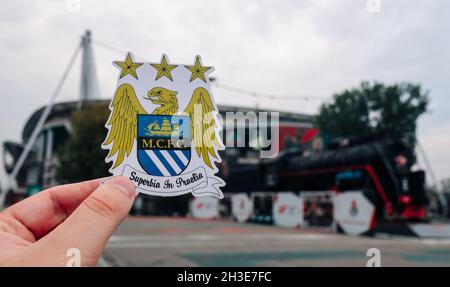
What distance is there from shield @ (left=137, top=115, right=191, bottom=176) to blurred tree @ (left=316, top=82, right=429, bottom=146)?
22865 millimetres

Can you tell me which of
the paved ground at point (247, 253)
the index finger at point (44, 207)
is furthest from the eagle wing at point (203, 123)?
the paved ground at point (247, 253)

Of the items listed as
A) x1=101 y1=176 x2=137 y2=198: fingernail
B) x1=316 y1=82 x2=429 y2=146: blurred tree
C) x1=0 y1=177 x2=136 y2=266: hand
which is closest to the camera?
x1=0 y1=177 x2=136 y2=266: hand

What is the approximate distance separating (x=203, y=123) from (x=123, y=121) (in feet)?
1.25

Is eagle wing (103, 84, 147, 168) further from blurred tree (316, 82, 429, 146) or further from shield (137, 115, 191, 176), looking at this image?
blurred tree (316, 82, 429, 146)

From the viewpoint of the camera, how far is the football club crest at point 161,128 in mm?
1866

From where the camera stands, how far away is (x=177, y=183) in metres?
1.89

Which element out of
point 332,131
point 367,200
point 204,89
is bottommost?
point 367,200

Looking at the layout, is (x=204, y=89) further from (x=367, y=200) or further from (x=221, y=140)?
(x=367, y=200)

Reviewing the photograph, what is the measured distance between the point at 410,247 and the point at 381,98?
46.4 feet

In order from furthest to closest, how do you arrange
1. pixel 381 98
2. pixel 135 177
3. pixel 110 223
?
pixel 381 98 < pixel 135 177 < pixel 110 223

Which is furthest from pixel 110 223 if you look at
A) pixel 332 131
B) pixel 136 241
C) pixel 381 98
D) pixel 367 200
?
pixel 332 131

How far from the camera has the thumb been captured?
62.3 inches

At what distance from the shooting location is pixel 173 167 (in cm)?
188

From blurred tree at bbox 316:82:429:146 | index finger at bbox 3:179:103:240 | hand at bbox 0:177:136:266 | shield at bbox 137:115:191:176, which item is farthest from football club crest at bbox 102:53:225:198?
blurred tree at bbox 316:82:429:146
